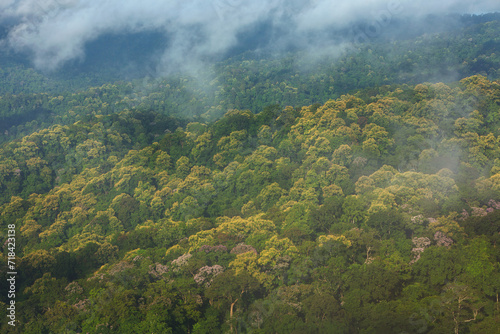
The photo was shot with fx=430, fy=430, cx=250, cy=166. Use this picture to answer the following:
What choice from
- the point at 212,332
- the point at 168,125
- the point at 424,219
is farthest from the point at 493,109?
the point at 168,125

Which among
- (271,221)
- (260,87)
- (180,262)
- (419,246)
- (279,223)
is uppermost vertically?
(260,87)

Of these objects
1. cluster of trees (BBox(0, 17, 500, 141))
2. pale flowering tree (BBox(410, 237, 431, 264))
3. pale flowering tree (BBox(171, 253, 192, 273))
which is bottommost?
pale flowering tree (BBox(410, 237, 431, 264))

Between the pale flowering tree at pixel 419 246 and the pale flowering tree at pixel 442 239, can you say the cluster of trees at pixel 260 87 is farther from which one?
the pale flowering tree at pixel 442 239

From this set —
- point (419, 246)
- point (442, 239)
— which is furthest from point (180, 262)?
point (442, 239)

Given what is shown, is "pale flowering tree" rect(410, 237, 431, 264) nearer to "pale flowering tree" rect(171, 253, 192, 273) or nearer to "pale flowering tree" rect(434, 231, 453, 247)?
"pale flowering tree" rect(434, 231, 453, 247)

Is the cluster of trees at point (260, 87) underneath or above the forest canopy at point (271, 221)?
above

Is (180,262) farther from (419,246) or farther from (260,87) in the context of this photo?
(260,87)

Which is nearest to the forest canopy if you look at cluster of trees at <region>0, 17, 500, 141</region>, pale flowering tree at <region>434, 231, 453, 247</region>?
pale flowering tree at <region>434, 231, 453, 247</region>

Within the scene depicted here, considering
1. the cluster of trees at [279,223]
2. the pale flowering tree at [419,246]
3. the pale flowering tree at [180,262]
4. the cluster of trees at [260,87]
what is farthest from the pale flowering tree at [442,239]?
the cluster of trees at [260,87]

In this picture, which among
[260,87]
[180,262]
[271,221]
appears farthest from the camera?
[260,87]

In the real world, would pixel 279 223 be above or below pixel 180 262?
above
